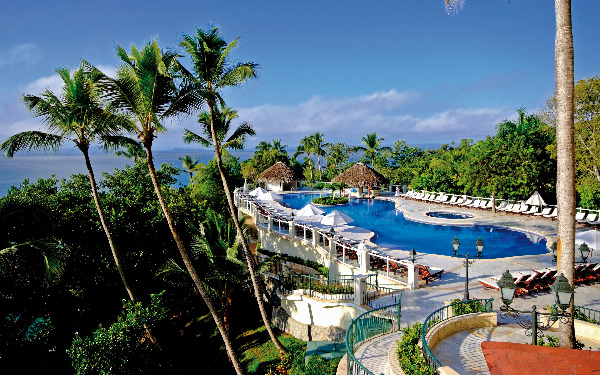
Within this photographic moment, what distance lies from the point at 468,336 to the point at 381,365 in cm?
235

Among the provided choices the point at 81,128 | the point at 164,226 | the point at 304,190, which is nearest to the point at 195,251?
the point at 164,226

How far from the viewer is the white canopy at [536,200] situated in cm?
2616

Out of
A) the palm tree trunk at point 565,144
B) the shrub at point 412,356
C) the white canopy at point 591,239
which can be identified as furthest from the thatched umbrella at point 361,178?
the palm tree trunk at point 565,144

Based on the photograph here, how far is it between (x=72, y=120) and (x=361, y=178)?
90.2ft

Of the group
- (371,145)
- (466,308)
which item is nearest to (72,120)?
(466,308)

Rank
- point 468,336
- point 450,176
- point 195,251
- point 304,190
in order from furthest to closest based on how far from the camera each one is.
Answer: point 304,190 < point 450,176 < point 195,251 < point 468,336

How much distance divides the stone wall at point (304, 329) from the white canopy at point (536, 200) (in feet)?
65.9

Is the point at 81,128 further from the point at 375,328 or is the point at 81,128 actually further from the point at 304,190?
the point at 304,190

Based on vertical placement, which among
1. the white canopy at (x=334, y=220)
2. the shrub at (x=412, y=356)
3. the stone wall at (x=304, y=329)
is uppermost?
the white canopy at (x=334, y=220)

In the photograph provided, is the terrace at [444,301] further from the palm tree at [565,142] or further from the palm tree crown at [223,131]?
the palm tree crown at [223,131]

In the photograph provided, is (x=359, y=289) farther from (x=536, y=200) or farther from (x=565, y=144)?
(x=536, y=200)

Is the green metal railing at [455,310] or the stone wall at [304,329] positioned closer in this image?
the green metal railing at [455,310]

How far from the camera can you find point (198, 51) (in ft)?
39.5

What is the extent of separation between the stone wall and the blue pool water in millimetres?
7477
